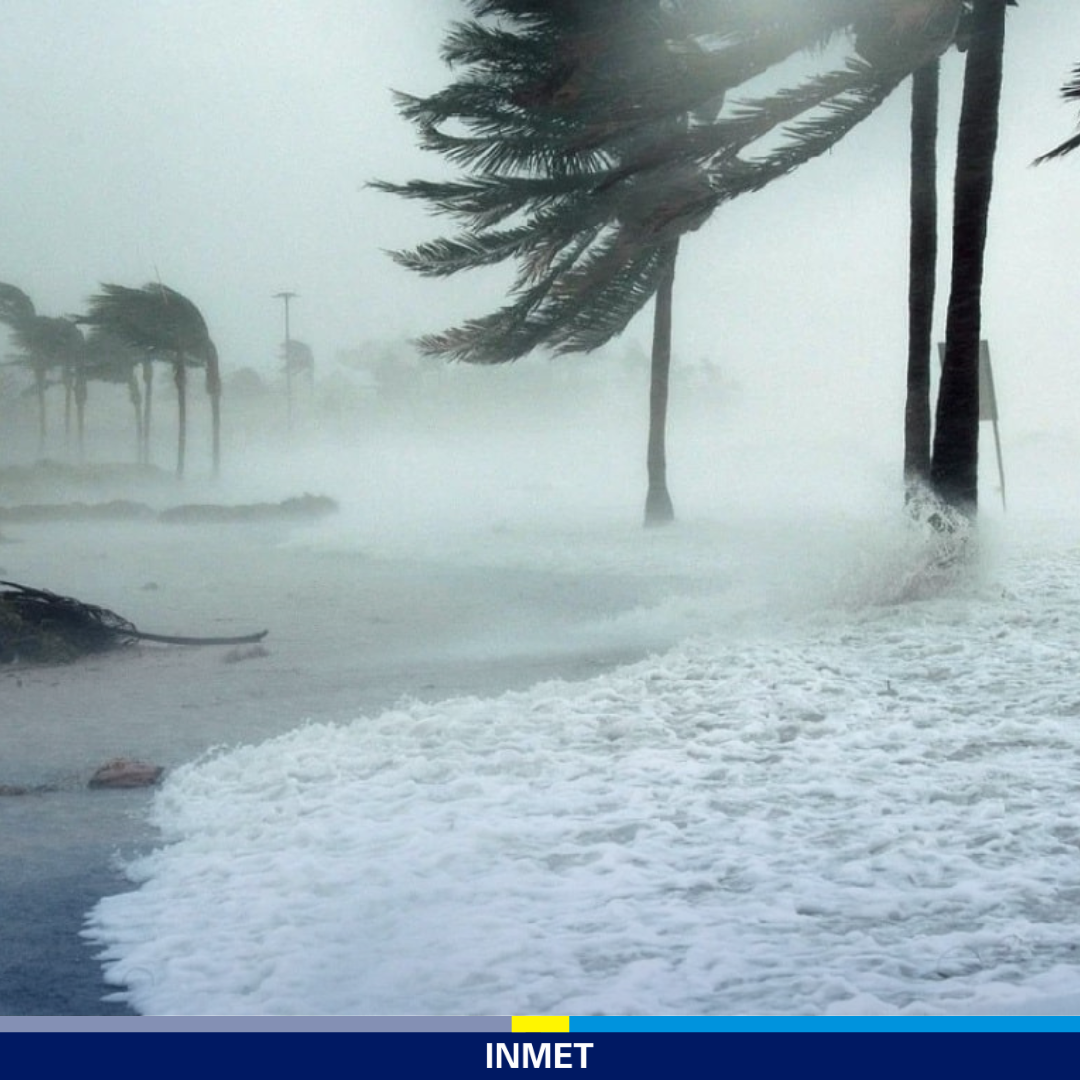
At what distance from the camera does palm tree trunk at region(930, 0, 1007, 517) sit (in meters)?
9.07

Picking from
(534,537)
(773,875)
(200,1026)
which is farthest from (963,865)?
(534,537)

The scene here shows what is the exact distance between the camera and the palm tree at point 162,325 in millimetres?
17938

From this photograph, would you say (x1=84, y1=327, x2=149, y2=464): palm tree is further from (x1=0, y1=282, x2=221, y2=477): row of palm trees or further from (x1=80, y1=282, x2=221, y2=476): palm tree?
(x1=80, y1=282, x2=221, y2=476): palm tree

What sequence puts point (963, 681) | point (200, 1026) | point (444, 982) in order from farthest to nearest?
point (963, 681) → point (444, 982) → point (200, 1026)

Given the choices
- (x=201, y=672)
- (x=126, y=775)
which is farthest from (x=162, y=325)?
(x=126, y=775)

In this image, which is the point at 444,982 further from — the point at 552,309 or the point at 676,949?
the point at 552,309

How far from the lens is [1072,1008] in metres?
2.57

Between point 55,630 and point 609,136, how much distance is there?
508 centimetres

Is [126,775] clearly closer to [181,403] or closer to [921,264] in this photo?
[921,264]

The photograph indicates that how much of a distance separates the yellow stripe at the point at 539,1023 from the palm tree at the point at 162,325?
1627 cm

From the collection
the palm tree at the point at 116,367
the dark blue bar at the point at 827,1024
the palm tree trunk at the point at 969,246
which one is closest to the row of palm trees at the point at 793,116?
the palm tree trunk at the point at 969,246

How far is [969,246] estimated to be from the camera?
29.9 ft

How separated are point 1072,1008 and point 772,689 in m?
3.55

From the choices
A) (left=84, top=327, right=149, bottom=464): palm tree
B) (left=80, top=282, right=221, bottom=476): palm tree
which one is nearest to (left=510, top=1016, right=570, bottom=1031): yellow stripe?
(left=80, top=282, right=221, bottom=476): palm tree
